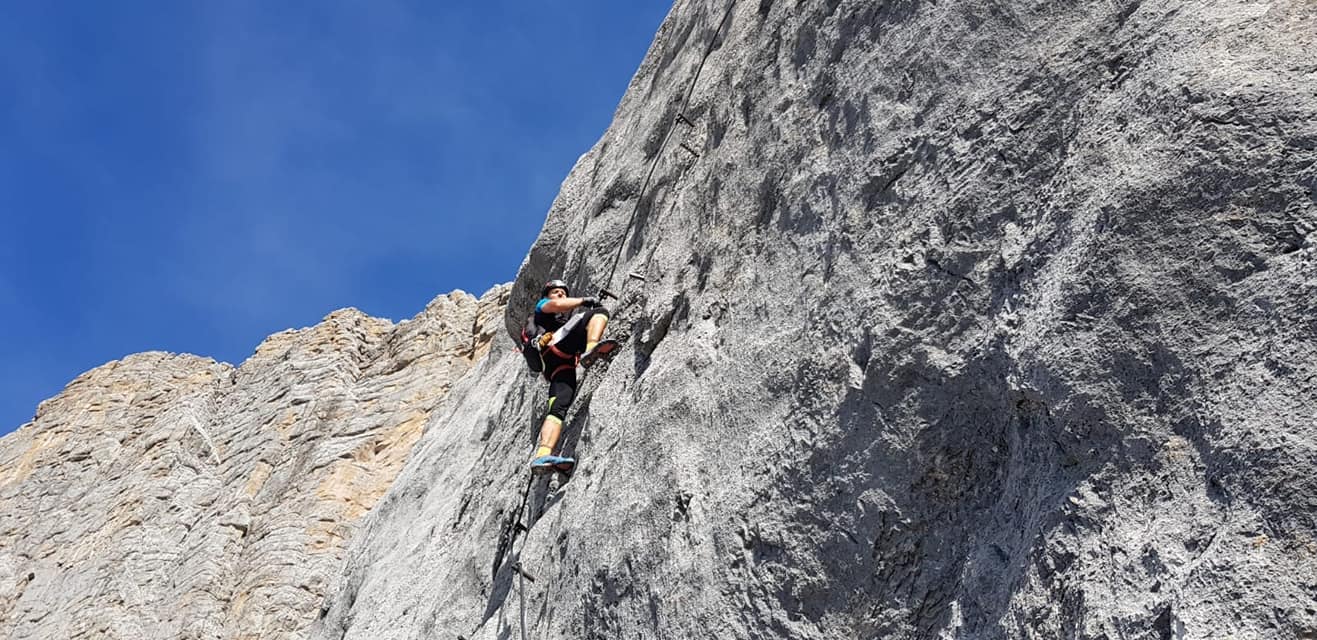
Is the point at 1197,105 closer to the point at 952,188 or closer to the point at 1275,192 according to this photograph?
the point at 1275,192

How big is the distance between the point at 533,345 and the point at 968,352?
16.8 feet

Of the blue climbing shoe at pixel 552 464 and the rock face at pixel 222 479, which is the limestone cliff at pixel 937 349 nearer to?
the blue climbing shoe at pixel 552 464

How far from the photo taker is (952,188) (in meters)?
6.57

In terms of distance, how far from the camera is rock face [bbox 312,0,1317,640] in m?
4.95

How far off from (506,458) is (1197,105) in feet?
23.4

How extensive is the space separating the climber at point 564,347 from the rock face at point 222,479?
781 centimetres

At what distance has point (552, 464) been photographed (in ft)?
30.7

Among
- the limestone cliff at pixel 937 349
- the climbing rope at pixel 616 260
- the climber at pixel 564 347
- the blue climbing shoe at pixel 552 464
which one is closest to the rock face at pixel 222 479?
the limestone cliff at pixel 937 349

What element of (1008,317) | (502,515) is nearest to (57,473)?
(502,515)

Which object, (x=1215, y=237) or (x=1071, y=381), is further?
(x=1071, y=381)

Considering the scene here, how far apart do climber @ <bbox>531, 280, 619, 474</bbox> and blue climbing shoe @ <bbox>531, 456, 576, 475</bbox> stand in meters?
0.24

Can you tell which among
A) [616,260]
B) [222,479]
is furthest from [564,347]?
[222,479]

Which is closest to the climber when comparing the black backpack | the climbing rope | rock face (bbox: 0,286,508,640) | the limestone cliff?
the black backpack

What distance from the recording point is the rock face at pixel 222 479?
1933 centimetres
